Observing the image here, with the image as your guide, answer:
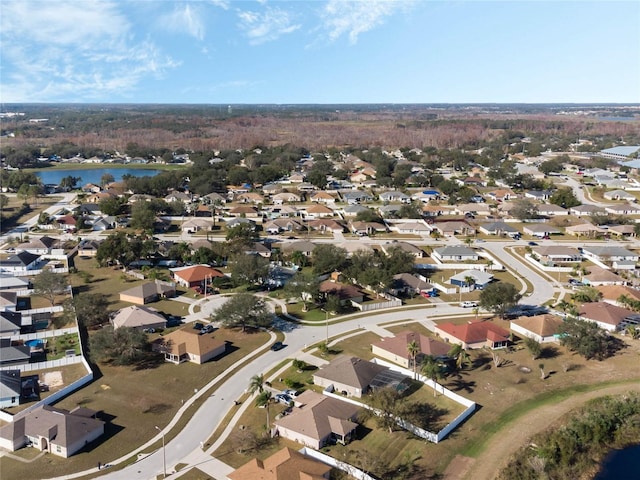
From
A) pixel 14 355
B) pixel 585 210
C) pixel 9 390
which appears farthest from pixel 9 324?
pixel 585 210

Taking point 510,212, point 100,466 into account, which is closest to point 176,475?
point 100,466

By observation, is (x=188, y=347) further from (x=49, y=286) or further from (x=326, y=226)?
(x=326, y=226)

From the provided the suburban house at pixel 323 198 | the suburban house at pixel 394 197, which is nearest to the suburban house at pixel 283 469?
the suburban house at pixel 323 198

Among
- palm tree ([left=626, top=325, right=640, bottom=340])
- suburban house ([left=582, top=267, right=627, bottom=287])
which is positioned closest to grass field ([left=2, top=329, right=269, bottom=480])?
palm tree ([left=626, top=325, right=640, bottom=340])

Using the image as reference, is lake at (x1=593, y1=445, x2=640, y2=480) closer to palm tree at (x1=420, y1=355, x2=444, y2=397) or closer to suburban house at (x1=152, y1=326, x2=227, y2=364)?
palm tree at (x1=420, y1=355, x2=444, y2=397)

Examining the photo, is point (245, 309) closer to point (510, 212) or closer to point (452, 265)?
point (452, 265)
